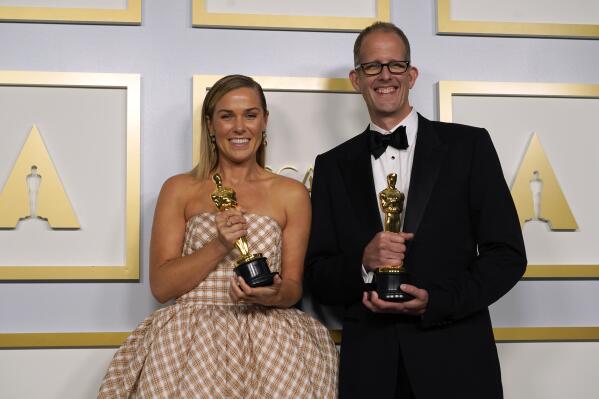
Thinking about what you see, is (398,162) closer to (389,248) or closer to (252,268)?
(389,248)

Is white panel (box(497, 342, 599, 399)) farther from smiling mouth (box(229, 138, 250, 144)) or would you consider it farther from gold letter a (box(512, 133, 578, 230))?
smiling mouth (box(229, 138, 250, 144))

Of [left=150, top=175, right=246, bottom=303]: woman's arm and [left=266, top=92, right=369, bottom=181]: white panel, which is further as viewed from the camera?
[left=266, top=92, right=369, bottom=181]: white panel

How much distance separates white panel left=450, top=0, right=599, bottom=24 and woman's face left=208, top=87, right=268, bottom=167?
0.96 meters

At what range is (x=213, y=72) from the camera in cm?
291

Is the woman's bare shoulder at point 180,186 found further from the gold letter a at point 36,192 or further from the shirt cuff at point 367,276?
the shirt cuff at point 367,276

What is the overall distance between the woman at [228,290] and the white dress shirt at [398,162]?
320 mm

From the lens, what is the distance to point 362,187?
93.8 inches

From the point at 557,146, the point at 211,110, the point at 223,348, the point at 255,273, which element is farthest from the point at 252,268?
the point at 557,146

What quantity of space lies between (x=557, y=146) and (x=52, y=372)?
6.86 ft

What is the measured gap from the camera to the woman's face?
257 cm

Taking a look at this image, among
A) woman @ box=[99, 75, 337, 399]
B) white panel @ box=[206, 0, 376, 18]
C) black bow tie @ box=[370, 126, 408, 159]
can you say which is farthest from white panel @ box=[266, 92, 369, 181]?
black bow tie @ box=[370, 126, 408, 159]

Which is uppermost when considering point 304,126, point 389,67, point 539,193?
point 389,67

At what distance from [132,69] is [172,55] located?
16 cm

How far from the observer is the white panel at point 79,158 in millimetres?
2818
